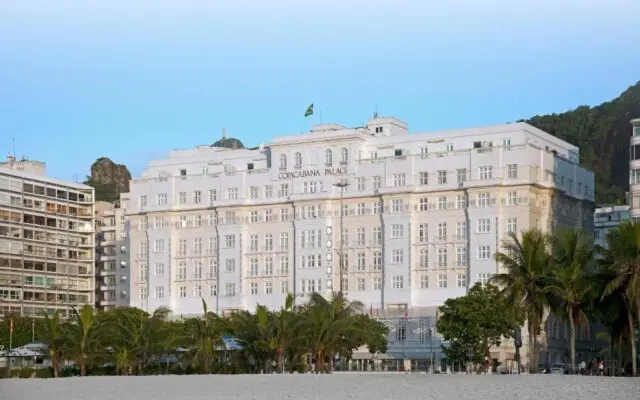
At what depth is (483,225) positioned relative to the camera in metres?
126

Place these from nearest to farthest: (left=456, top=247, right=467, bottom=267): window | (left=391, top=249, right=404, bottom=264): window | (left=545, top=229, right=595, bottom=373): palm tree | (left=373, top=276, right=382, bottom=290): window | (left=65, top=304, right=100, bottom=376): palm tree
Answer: (left=545, top=229, right=595, bottom=373): palm tree, (left=65, top=304, right=100, bottom=376): palm tree, (left=456, top=247, right=467, bottom=267): window, (left=391, top=249, right=404, bottom=264): window, (left=373, top=276, right=382, bottom=290): window

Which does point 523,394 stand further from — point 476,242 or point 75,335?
point 476,242

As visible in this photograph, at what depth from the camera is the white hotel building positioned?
12700cm

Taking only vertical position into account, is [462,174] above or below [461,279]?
above

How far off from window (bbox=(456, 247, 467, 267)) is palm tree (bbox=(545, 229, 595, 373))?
37.1 meters

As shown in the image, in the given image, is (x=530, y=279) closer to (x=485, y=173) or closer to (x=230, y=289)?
(x=485, y=173)

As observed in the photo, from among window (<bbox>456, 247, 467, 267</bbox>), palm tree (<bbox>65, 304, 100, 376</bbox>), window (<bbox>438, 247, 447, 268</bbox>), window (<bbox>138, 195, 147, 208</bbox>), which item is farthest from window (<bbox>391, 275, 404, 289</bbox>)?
palm tree (<bbox>65, 304, 100, 376</bbox>)

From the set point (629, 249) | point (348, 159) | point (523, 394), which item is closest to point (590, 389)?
point (523, 394)

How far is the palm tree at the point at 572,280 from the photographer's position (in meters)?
85.8

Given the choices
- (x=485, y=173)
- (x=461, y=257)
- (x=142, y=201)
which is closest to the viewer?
(x=485, y=173)

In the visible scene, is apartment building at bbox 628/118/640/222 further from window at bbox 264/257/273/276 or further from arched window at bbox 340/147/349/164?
window at bbox 264/257/273/276

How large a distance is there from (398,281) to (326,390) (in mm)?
68460

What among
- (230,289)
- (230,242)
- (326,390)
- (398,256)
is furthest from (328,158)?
(326,390)

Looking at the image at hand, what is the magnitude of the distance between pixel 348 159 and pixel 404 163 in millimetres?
6592
